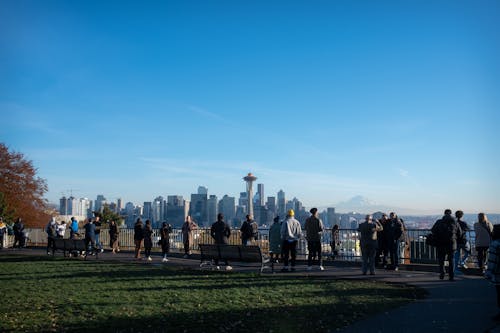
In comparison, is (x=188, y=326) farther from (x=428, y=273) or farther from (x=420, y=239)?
(x=420, y=239)

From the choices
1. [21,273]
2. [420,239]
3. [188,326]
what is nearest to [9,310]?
[188,326]

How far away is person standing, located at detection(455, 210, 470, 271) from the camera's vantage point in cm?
1514

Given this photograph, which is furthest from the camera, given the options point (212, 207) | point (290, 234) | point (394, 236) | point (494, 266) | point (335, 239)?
point (212, 207)

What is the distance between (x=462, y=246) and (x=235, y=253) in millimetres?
7132

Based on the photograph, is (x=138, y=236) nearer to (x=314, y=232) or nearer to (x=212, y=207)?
(x=314, y=232)

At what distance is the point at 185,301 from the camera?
10359 mm

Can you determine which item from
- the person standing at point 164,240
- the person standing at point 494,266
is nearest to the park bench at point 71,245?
the person standing at point 164,240

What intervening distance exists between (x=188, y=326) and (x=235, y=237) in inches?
649

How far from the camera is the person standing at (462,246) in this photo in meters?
15.1

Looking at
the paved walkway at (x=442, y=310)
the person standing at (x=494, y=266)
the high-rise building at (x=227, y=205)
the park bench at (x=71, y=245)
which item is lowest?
the paved walkway at (x=442, y=310)

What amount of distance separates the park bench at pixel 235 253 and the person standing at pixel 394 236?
13.6 feet

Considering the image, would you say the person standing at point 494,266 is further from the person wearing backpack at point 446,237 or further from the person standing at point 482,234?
the person standing at point 482,234

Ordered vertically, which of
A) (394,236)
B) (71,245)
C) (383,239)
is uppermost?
(394,236)

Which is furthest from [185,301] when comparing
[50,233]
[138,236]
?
[50,233]
